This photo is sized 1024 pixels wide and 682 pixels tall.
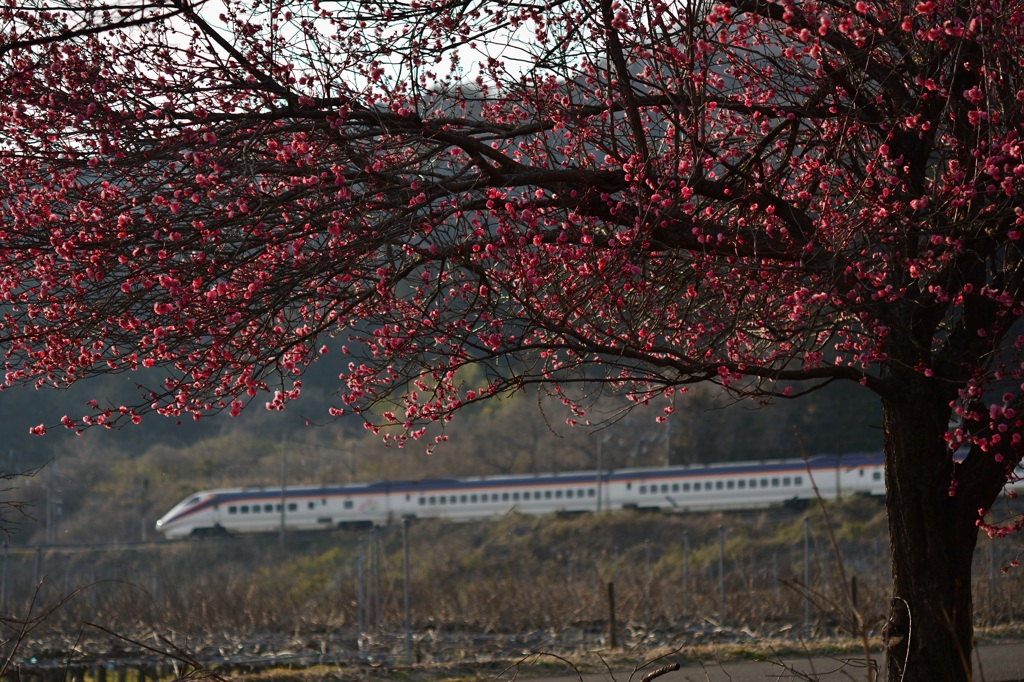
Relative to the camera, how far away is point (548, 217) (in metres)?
6.20

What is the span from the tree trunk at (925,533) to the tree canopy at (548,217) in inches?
0.6

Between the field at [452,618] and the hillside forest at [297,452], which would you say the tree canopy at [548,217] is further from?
the hillside forest at [297,452]

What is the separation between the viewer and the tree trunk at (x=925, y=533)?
6.47 metres

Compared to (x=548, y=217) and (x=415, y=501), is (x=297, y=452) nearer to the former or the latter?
(x=415, y=501)

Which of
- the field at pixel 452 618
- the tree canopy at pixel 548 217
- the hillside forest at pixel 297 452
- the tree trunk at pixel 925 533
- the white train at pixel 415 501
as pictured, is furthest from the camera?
the hillside forest at pixel 297 452

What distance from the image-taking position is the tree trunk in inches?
255

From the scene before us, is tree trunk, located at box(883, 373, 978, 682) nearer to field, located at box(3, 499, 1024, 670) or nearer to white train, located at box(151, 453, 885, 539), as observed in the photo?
field, located at box(3, 499, 1024, 670)

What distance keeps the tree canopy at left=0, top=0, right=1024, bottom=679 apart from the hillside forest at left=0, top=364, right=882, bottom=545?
34.3 meters

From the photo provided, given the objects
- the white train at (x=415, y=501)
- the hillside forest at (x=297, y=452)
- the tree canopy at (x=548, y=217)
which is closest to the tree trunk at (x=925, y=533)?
the tree canopy at (x=548, y=217)

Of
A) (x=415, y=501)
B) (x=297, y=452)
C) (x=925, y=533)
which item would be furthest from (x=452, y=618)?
(x=297, y=452)

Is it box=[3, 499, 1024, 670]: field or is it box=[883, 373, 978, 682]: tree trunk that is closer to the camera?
box=[883, 373, 978, 682]: tree trunk

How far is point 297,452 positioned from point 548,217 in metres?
51.5

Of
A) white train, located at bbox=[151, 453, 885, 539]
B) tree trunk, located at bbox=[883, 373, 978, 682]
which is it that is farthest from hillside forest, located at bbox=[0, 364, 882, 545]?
tree trunk, located at bbox=[883, 373, 978, 682]

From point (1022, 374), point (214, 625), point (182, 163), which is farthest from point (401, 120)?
point (214, 625)
